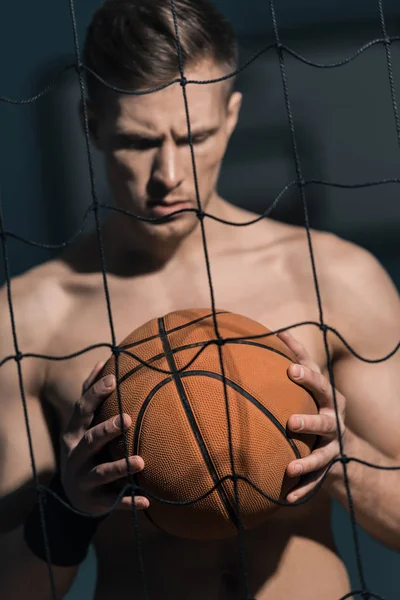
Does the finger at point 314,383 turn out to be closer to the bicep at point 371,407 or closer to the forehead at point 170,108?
the bicep at point 371,407

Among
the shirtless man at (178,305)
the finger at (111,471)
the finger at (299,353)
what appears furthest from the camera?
the shirtless man at (178,305)

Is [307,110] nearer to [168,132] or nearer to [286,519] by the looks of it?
[168,132]

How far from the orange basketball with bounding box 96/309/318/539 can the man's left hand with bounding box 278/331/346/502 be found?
0.03 feet

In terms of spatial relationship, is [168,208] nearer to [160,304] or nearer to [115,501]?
[160,304]

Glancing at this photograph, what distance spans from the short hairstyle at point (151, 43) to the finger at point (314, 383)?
1.47 ft

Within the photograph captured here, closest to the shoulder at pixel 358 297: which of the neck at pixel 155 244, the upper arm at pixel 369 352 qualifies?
the upper arm at pixel 369 352

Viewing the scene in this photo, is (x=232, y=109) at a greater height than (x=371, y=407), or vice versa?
(x=232, y=109)

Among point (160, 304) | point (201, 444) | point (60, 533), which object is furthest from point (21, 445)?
point (201, 444)

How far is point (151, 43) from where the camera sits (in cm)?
140

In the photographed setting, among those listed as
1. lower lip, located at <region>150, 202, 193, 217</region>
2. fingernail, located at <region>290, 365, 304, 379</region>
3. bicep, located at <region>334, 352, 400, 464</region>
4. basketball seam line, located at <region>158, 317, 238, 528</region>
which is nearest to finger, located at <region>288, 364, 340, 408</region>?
fingernail, located at <region>290, 365, 304, 379</region>

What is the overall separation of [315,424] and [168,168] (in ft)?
1.28

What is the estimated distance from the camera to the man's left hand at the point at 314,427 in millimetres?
1100

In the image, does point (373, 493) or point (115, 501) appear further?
point (373, 493)

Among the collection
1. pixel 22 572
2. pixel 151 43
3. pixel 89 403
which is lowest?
pixel 22 572
